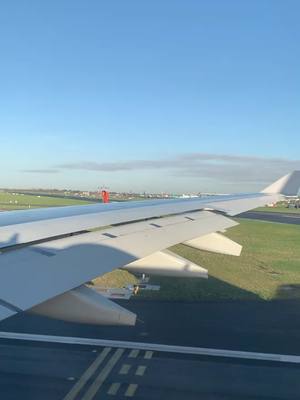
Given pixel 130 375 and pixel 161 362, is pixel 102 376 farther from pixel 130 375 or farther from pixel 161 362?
pixel 161 362

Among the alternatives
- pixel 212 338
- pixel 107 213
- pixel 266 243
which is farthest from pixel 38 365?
pixel 266 243

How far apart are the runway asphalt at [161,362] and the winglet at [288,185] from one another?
4.97 m

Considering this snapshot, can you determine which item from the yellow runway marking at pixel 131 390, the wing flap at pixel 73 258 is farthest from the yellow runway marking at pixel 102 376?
the wing flap at pixel 73 258

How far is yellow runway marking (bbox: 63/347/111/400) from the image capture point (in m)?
6.21

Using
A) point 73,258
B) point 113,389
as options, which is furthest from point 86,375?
point 73,258

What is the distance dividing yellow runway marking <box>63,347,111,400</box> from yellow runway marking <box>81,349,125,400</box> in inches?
5.5

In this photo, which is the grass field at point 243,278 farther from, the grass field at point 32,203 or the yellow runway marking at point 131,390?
the grass field at point 32,203

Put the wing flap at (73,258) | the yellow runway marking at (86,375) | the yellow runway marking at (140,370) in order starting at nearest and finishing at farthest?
the wing flap at (73,258), the yellow runway marking at (86,375), the yellow runway marking at (140,370)

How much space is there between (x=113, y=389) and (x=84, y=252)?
99.0 inches

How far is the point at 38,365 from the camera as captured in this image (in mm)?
7238

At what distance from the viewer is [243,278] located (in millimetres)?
14344

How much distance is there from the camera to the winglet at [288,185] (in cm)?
1414

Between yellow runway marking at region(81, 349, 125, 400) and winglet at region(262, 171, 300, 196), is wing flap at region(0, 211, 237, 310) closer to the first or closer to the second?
yellow runway marking at region(81, 349, 125, 400)

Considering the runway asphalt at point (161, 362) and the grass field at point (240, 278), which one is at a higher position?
the grass field at point (240, 278)
